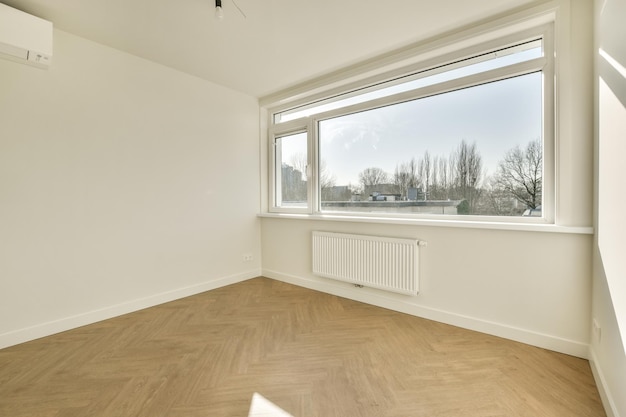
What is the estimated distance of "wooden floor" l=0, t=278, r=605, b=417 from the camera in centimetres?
163

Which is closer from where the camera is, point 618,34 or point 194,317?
point 618,34

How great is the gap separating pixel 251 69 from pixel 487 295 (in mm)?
3371

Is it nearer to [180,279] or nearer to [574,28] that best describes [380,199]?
[574,28]

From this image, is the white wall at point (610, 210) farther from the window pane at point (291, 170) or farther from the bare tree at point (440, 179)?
the window pane at point (291, 170)

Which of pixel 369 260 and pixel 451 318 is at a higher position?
pixel 369 260

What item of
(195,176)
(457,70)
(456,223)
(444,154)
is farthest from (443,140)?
(195,176)

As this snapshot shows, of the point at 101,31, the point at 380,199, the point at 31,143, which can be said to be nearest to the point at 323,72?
the point at 380,199

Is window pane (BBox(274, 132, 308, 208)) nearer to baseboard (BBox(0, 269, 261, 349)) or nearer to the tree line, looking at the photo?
the tree line

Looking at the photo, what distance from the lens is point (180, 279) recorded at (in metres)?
3.41

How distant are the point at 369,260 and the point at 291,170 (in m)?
1.84

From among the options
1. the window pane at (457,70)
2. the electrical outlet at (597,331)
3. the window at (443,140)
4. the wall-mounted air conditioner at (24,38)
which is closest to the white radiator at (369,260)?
the window at (443,140)

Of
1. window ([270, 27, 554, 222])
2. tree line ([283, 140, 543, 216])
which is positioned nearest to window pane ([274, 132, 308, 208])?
window ([270, 27, 554, 222])

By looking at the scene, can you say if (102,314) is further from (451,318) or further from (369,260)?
(451,318)

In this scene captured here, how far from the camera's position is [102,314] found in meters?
2.78
